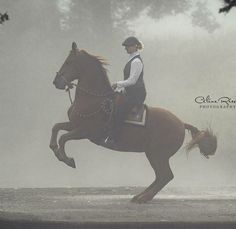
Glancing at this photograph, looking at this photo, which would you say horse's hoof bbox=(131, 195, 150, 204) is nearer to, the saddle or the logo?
the saddle

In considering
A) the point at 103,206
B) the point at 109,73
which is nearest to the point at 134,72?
the point at 103,206

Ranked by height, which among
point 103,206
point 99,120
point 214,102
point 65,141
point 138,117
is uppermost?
point 214,102

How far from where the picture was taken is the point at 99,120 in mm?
11852

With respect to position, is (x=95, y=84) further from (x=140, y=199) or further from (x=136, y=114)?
(x=140, y=199)

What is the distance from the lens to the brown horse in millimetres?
11766

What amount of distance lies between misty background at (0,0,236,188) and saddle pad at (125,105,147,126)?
6675 mm

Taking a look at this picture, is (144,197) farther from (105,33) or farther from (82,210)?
(105,33)

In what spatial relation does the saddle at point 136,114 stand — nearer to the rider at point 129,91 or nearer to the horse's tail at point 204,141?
the rider at point 129,91

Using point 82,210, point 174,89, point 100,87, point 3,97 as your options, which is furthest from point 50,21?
point 82,210

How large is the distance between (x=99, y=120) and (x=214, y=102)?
720cm

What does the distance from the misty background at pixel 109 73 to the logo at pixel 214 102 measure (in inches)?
4.9

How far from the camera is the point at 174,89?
19156mm

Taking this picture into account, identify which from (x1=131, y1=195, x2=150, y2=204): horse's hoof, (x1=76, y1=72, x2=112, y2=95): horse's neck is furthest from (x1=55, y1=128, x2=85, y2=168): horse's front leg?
(x1=131, y1=195, x2=150, y2=204): horse's hoof

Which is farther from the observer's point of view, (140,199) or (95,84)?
(95,84)
